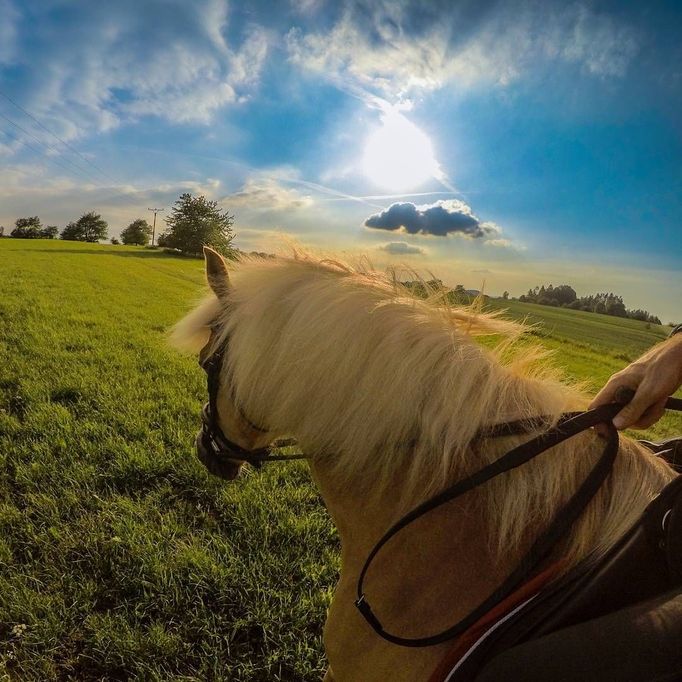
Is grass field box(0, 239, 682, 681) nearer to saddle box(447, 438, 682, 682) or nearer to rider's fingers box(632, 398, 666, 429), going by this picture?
saddle box(447, 438, 682, 682)

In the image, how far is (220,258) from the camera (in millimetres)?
2064

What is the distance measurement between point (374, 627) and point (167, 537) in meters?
2.32

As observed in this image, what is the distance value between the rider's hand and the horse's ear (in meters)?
1.55

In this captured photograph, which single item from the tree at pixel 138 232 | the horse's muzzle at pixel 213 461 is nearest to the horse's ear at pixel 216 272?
the horse's muzzle at pixel 213 461

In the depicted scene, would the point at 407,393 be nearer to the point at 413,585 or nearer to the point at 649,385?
the point at 413,585

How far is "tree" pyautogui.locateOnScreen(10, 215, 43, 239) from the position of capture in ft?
288

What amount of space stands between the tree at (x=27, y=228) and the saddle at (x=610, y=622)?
352 feet

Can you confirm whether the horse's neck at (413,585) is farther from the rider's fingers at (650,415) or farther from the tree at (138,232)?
the tree at (138,232)

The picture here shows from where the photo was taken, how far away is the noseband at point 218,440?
6.33 feet

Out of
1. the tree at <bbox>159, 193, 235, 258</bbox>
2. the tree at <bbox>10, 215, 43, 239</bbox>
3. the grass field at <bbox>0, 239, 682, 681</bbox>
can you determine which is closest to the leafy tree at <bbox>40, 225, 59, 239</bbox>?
the tree at <bbox>10, 215, 43, 239</bbox>

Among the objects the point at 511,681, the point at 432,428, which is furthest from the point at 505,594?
the point at 432,428

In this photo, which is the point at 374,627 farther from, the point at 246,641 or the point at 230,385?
the point at 246,641

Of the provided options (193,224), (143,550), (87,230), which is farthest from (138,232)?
(143,550)

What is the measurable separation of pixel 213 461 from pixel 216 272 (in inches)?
40.6
